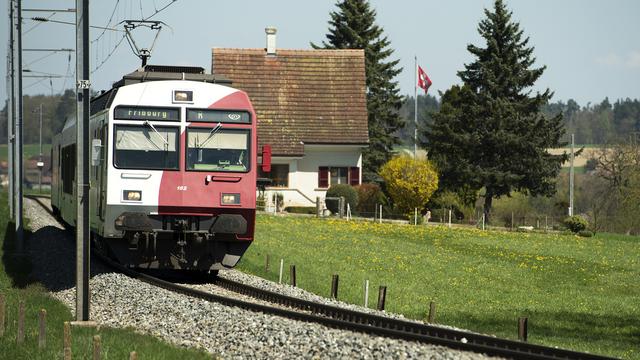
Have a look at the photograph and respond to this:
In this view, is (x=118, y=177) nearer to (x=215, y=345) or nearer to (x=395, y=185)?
(x=215, y=345)

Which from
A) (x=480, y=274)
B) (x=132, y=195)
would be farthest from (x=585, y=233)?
(x=132, y=195)

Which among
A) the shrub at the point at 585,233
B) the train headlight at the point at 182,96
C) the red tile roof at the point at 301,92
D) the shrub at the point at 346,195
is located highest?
the red tile roof at the point at 301,92

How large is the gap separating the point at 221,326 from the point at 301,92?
149ft

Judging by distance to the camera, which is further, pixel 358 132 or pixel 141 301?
pixel 358 132

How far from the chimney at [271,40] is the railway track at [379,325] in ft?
133

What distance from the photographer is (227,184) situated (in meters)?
20.5

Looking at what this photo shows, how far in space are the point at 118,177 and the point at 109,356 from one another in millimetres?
7840

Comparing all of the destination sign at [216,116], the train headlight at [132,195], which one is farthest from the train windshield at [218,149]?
the train headlight at [132,195]

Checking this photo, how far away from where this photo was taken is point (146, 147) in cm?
2047

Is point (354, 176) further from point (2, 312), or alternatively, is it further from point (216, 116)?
point (2, 312)

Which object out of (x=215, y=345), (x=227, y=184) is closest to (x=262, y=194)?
(x=227, y=184)

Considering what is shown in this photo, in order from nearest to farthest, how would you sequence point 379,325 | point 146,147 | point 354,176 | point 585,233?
point 379,325 → point 146,147 → point 585,233 → point 354,176

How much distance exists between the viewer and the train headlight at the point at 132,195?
2012 cm

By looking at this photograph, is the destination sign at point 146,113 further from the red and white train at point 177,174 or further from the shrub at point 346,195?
the shrub at point 346,195
